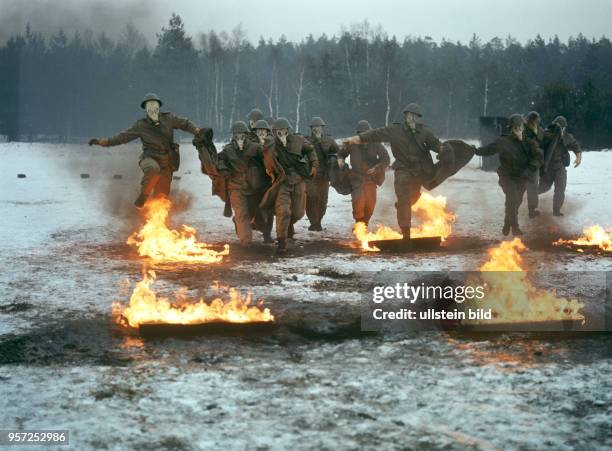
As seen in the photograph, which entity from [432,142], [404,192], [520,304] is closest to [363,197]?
[404,192]

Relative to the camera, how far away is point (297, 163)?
10.7 meters

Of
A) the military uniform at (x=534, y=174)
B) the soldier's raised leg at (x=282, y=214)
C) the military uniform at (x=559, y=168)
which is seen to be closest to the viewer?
the soldier's raised leg at (x=282, y=214)

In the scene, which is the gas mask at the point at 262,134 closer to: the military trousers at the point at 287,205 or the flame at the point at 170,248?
the military trousers at the point at 287,205

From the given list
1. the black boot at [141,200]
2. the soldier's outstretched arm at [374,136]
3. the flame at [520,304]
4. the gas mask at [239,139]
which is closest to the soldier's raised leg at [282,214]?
the gas mask at [239,139]

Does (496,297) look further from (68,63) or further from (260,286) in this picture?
(68,63)

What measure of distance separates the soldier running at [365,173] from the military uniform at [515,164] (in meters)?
1.89

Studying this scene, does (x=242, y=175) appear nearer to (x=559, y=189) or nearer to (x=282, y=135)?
(x=282, y=135)

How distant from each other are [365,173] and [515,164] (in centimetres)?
259

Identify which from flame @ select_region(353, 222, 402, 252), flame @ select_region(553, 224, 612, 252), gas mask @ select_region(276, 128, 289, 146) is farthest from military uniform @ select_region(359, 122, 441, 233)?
flame @ select_region(553, 224, 612, 252)

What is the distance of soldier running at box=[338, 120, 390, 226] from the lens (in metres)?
12.1

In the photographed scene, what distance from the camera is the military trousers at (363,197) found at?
1208cm

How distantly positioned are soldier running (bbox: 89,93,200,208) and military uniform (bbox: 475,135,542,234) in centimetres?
527

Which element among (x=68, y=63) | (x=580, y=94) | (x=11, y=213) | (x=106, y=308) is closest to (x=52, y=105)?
(x=68, y=63)

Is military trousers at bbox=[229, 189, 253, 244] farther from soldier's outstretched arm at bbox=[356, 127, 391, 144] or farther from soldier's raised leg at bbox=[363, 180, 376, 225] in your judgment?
soldier's raised leg at bbox=[363, 180, 376, 225]
